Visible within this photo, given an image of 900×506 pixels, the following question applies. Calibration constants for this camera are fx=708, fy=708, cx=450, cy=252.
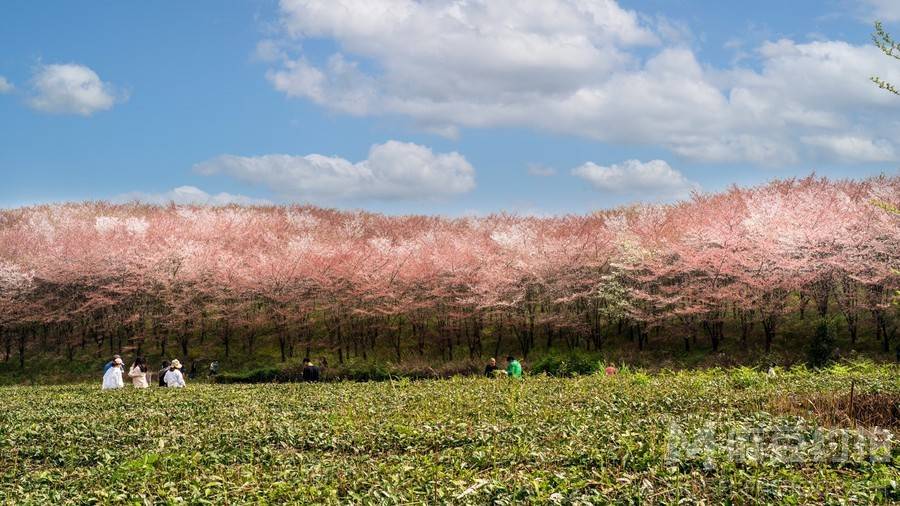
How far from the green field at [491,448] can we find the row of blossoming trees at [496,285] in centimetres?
2388

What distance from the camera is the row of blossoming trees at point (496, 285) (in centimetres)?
3781

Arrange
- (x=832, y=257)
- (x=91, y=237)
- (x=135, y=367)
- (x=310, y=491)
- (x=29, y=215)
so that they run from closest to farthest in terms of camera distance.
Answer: (x=310, y=491)
(x=135, y=367)
(x=832, y=257)
(x=91, y=237)
(x=29, y=215)

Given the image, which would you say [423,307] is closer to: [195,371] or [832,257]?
[195,371]

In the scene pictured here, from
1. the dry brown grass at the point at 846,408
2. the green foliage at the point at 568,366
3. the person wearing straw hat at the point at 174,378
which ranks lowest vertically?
the green foliage at the point at 568,366

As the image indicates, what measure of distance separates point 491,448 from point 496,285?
34537 millimetres

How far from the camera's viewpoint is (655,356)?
39125 mm

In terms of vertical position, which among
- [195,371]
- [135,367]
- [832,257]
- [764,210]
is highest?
[764,210]

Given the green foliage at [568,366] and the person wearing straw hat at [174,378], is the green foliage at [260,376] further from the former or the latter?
the green foliage at [568,366]

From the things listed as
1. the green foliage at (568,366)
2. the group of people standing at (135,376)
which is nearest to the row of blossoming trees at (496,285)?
the green foliage at (568,366)

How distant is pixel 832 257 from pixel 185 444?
114 ft

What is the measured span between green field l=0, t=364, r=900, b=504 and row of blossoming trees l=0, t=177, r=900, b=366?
2388 centimetres

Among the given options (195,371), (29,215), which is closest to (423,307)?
(195,371)

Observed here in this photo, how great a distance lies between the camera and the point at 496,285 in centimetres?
4394

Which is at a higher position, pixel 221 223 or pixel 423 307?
pixel 221 223
